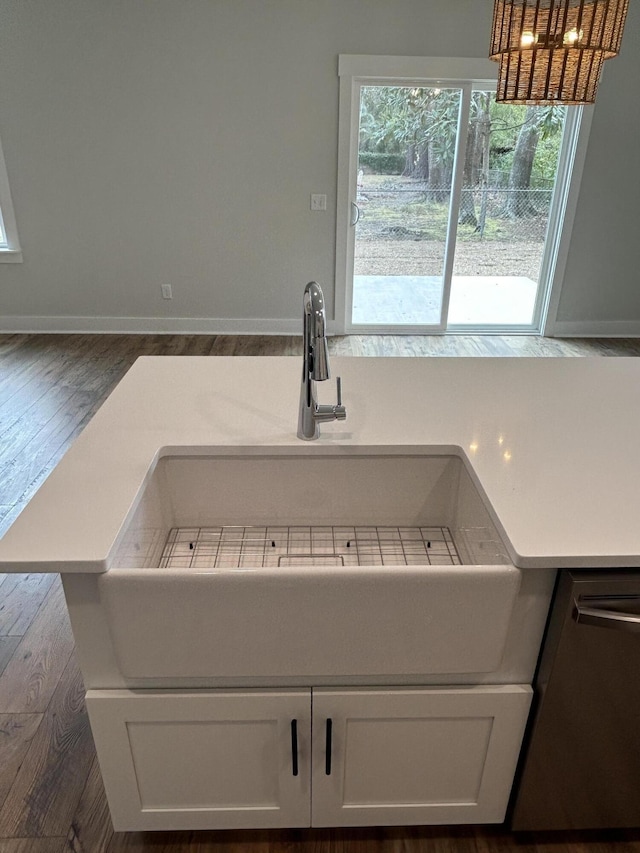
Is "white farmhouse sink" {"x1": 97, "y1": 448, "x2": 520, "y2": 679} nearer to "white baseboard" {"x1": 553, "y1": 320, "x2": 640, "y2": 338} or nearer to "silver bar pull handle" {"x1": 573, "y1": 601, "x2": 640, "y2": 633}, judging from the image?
"silver bar pull handle" {"x1": 573, "y1": 601, "x2": 640, "y2": 633}

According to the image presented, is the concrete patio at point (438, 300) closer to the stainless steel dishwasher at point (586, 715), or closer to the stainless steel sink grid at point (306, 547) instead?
the stainless steel sink grid at point (306, 547)

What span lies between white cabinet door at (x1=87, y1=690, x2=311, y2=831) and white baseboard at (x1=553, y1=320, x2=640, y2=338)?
4553 mm

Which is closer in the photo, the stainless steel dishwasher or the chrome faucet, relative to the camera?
the stainless steel dishwasher

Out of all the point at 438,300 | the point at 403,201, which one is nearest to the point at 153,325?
the point at 403,201

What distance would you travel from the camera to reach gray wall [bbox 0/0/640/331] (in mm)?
4070

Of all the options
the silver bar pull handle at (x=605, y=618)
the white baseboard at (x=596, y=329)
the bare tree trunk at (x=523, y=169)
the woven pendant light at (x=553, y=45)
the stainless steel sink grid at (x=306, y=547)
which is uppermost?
the woven pendant light at (x=553, y=45)

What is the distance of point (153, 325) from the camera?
16.3 ft

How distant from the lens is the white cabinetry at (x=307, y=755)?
43.7 inches

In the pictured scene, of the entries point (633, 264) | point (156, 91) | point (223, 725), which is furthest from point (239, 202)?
point (223, 725)

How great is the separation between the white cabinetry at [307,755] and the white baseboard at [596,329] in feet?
14.4

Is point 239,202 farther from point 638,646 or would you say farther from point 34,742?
point 638,646

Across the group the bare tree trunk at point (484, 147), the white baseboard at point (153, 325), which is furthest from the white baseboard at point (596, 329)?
the white baseboard at point (153, 325)

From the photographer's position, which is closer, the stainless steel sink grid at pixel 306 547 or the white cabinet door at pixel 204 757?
the white cabinet door at pixel 204 757

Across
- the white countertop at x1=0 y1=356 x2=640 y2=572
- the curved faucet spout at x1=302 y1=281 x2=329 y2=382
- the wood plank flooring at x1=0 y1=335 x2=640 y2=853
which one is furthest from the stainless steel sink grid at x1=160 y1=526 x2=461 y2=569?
the wood plank flooring at x1=0 y1=335 x2=640 y2=853
